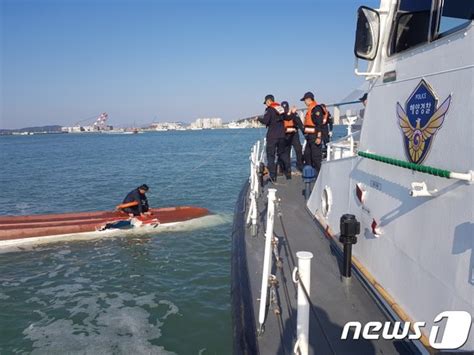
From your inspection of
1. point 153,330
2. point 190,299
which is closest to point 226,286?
point 190,299

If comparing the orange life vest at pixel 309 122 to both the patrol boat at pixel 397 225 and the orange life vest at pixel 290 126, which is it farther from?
the patrol boat at pixel 397 225

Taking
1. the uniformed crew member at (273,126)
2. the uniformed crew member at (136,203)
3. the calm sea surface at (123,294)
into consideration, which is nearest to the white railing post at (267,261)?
the calm sea surface at (123,294)

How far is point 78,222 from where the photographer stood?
37.1 feet

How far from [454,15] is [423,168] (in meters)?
1.10

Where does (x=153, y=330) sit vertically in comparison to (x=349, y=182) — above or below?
below

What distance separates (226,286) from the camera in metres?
7.46

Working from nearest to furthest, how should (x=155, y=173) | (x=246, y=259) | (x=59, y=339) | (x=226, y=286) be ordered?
1. (x=246, y=259)
2. (x=59, y=339)
3. (x=226, y=286)
4. (x=155, y=173)

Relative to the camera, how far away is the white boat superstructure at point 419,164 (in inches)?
95.2

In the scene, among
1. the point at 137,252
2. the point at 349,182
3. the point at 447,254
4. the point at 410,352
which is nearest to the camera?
the point at 447,254

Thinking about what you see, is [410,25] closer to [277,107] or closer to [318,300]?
[318,300]

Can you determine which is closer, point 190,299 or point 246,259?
point 246,259

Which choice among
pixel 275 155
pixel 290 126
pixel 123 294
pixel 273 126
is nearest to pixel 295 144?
pixel 290 126

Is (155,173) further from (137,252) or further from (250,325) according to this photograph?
(250,325)

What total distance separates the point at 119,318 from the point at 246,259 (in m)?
2.73
